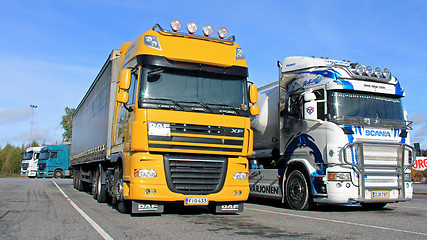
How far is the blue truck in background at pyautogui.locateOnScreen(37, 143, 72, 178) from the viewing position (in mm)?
40125

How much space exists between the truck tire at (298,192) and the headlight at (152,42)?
5194 mm

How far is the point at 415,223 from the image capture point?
26.8ft

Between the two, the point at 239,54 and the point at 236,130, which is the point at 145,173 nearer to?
the point at 236,130

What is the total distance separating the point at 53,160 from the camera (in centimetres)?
4031

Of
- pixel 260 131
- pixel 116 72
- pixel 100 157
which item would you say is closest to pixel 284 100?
pixel 260 131

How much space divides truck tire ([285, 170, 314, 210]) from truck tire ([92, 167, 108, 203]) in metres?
5.46

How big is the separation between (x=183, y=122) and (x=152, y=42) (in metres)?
1.90

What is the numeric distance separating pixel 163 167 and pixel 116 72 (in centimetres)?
470

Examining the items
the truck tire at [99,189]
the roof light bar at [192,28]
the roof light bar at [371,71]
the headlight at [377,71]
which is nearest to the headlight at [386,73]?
the roof light bar at [371,71]

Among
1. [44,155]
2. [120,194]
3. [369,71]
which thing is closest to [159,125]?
[120,194]

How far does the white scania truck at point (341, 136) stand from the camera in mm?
9891

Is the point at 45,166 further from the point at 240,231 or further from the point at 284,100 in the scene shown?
the point at 240,231

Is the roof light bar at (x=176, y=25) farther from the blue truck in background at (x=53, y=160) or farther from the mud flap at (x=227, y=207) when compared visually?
the blue truck in background at (x=53, y=160)

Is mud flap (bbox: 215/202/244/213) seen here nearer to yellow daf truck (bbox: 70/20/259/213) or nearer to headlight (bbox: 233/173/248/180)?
yellow daf truck (bbox: 70/20/259/213)
